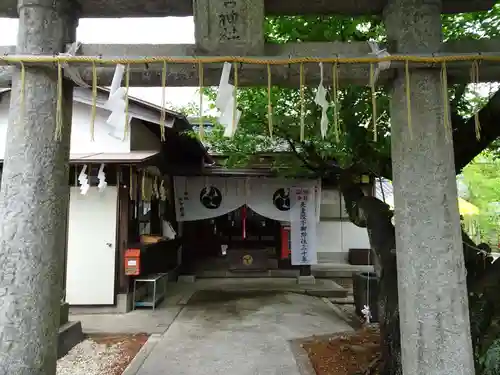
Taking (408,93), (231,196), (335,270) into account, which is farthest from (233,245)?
(408,93)

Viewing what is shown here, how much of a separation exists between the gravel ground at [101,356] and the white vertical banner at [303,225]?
6.68 m

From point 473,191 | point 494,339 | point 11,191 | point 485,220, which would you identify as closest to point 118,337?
point 11,191

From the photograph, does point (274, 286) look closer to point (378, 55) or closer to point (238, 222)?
point (238, 222)

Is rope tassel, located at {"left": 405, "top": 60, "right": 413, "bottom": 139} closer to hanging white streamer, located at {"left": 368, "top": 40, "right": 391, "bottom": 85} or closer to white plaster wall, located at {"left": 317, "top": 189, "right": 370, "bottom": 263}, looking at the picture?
hanging white streamer, located at {"left": 368, "top": 40, "right": 391, "bottom": 85}

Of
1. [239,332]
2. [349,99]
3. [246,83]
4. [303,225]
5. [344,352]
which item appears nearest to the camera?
[246,83]

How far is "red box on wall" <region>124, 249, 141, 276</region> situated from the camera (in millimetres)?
9465

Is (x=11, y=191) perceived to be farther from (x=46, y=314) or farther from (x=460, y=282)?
(x=460, y=282)

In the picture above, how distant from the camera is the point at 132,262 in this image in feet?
31.3

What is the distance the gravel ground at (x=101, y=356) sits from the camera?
6012mm

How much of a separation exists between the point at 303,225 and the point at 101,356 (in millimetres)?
7997

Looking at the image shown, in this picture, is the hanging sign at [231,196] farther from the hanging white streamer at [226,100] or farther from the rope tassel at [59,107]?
the hanging white streamer at [226,100]

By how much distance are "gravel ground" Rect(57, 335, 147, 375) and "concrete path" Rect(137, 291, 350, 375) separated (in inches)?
16.5

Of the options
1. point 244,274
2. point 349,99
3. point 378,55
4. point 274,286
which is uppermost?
point 349,99

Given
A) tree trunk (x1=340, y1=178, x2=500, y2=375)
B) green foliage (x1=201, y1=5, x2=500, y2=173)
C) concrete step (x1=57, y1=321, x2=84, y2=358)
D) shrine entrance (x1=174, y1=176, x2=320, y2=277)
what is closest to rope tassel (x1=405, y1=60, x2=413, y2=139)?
green foliage (x1=201, y1=5, x2=500, y2=173)
